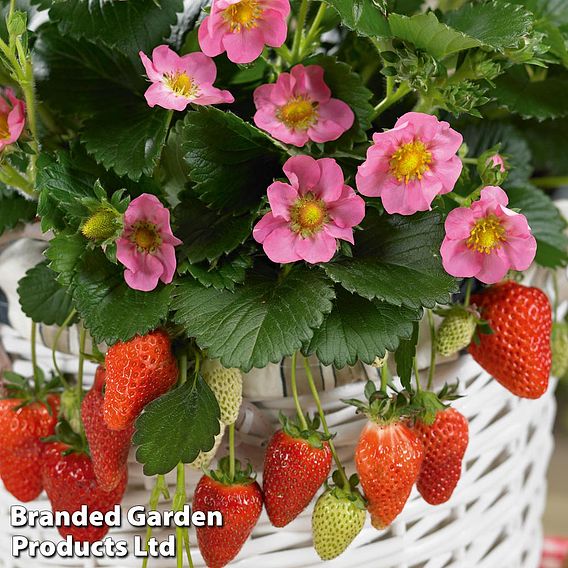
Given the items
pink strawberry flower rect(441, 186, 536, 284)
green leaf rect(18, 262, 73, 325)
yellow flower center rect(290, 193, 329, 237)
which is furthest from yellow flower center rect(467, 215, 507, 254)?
green leaf rect(18, 262, 73, 325)

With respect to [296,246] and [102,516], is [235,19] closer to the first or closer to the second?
[296,246]

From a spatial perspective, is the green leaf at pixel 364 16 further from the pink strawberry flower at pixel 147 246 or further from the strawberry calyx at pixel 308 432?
the strawberry calyx at pixel 308 432

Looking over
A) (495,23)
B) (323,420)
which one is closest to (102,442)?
(323,420)

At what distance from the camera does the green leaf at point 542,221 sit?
0.73m

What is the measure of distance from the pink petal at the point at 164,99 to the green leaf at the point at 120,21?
79 millimetres

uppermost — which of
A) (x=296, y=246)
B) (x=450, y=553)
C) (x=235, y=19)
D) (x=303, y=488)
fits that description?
(x=235, y=19)

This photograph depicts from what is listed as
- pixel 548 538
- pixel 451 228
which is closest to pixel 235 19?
pixel 451 228

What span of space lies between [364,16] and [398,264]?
166mm

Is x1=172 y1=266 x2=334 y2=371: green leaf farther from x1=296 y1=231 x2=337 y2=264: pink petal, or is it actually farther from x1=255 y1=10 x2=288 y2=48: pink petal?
x1=255 y1=10 x2=288 y2=48: pink petal

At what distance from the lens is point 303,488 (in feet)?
1.99

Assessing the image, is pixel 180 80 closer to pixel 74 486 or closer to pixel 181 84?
pixel 181 84

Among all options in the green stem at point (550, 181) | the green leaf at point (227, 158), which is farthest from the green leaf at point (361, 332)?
the green stem at point (550, 181)

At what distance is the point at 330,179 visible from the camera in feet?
1.81

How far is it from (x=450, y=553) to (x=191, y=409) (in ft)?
1.11
